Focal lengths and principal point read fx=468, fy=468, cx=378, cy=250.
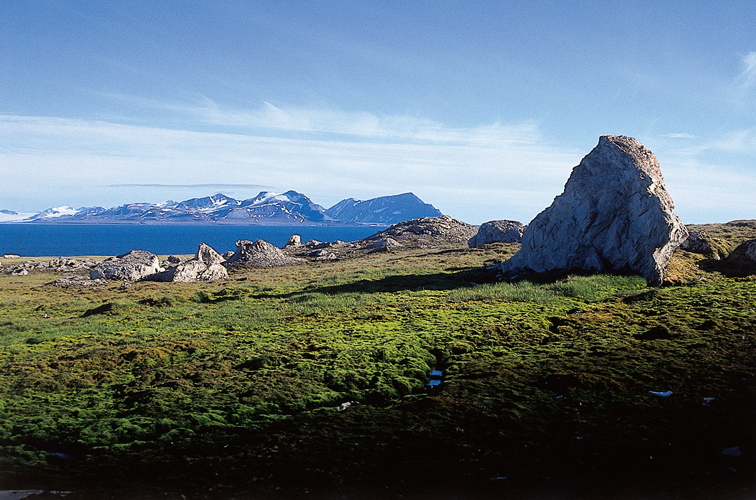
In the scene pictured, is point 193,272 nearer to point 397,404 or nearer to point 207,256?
point 207,256

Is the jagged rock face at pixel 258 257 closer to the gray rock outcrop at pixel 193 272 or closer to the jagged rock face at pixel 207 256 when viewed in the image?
the jagged rock face at pixel 207 256

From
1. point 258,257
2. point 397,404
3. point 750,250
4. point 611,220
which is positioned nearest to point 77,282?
point 258,257

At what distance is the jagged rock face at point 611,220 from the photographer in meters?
38.1

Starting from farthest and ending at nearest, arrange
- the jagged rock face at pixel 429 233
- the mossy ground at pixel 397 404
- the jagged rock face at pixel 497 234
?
the jagged rock face at pixel 429 233
the jagged rock face at pixel 497 234
the mossy ground at pixel 397 404

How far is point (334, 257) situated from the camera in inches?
3329

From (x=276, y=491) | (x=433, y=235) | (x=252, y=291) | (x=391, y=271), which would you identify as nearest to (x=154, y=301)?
(x=252, y=291)

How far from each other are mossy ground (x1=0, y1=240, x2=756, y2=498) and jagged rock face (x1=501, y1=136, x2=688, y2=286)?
8421 millimetres

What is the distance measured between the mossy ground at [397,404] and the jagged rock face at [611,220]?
332 inches

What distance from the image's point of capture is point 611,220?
41.8 metres

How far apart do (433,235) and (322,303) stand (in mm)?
72681

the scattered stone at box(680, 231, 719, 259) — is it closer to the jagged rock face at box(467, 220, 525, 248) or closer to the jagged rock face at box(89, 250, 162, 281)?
the jagged rock face at box(467, 220, 525, 248)

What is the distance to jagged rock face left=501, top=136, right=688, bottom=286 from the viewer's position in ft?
125

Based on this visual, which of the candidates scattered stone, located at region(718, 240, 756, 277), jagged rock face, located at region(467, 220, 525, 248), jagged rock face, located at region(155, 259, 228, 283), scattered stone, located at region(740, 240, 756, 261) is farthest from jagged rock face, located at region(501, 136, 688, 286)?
jagged rock face, located at region(155, 259, 228, 283)

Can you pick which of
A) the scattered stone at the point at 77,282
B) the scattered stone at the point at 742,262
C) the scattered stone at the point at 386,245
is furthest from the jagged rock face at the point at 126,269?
the scattered stone at the point at 742,262
